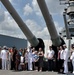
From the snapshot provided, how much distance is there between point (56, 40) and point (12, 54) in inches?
128

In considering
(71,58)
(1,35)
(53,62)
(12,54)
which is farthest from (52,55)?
(1,35)

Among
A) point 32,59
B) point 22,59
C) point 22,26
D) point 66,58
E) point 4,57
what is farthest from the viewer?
point 4,57

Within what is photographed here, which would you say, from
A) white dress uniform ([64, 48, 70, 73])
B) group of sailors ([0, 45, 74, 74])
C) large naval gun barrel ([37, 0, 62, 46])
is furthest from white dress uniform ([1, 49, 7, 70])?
white dress uniform ([64, 48, 70, 73])

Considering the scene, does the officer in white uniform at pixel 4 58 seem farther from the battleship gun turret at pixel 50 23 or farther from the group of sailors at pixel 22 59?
the battleship gun turret at pixel 50 23

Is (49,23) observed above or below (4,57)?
above

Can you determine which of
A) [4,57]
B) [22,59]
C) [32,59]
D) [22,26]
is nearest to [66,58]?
[32,59]

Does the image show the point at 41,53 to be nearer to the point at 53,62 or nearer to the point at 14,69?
the point at 53,62

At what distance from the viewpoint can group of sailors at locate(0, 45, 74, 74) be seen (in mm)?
19188

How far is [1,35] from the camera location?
45.0 metres

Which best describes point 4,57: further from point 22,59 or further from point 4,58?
point 22,59

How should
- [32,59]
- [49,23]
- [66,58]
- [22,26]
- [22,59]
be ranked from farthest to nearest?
[22,59]
[22,26]
[32,59]
[49,23]
[66,58]

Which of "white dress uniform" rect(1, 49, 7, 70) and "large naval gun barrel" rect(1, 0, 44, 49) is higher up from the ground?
"large naval gun barrel" rect(1, 0, 44, 49)

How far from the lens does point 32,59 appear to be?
2092 centimetres

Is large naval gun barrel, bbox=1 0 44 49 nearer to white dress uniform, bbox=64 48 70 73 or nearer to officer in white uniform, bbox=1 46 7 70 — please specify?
officer in white uniform, bbox=1 46 7 70
